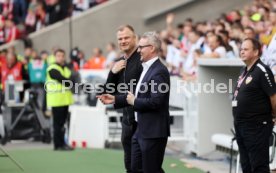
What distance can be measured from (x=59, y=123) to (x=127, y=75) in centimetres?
560

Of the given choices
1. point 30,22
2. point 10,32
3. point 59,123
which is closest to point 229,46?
point 59,123

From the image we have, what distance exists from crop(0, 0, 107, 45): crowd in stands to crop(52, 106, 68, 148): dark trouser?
893 centimetres

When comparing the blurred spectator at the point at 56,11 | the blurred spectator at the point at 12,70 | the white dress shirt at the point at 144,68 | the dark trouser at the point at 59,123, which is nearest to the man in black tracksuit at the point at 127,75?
the white dress shirt at the point at 144,68

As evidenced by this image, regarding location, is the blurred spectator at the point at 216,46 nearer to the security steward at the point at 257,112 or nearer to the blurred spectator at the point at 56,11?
the security steward at the point at 257,112

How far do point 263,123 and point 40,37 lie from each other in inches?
573

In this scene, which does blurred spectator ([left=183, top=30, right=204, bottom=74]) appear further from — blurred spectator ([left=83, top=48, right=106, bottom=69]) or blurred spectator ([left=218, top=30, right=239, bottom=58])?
blurred spectator ([left=83, top=48, right=106, bottom=69])

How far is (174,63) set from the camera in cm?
1664

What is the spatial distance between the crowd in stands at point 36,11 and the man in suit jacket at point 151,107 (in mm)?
14811

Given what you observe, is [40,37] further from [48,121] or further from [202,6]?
[48,121]

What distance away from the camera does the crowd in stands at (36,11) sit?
23.0m

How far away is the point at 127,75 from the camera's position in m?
8.69

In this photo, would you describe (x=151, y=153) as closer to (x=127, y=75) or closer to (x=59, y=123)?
(x=127, y=75)

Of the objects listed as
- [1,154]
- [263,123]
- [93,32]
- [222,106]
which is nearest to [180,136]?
[222,106]

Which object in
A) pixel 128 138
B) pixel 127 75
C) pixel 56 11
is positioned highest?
pixel 56 11
